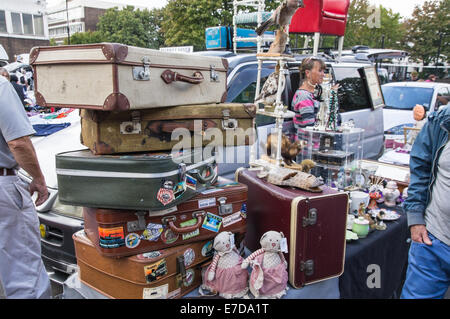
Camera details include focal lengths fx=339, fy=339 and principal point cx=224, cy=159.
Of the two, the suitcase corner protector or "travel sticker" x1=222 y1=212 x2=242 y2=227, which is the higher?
the suitcase corner protector

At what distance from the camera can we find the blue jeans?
176 cm

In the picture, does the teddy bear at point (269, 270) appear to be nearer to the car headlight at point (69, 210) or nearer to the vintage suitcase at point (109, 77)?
the vintage suitcase at point (109, 77)

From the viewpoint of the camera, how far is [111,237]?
5.53 ft

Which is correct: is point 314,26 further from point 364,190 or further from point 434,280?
point 434,280

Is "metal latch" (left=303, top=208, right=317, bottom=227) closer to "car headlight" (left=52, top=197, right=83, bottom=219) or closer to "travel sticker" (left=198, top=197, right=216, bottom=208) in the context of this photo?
"travel sticker" (left=198, top=197, right=216, bottom=208)

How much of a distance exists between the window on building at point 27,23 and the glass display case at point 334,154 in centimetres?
3286

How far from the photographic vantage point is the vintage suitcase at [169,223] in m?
1.69

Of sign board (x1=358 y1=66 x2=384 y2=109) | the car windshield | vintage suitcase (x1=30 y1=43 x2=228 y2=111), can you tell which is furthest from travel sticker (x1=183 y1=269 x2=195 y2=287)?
the car windshield

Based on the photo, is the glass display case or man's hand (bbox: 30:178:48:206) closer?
man's hand (bbox: 30:178:48:206)

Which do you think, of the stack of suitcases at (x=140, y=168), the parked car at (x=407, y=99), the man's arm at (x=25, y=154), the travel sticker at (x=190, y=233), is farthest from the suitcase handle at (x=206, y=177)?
the parked car at (x=407, y=99)

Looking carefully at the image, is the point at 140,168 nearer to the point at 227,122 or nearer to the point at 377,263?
the point at 227,122

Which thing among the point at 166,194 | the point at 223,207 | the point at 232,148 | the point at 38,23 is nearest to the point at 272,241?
the point at 223,207

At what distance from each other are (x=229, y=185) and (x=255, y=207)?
0.89ft

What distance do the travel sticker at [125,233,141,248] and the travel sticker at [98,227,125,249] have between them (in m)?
0.02
